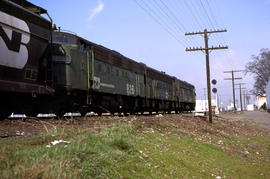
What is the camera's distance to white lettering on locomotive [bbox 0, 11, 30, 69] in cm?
755

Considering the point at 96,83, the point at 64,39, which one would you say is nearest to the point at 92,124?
the point at 64,39

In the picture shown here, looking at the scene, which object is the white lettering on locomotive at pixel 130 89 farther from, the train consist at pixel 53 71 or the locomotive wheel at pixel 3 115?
the locomotive wheel at pixel 3 115

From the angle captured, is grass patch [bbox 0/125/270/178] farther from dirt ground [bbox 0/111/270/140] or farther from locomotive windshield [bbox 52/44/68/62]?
locomotive windshield [bbox 52/44/68/62]

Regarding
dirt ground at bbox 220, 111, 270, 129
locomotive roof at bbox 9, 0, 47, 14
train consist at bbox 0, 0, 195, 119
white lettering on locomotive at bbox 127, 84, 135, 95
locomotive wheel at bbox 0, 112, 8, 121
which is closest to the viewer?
train consist at bbox 0, 0, 195, 119

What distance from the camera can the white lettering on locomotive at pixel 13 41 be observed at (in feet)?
24.8

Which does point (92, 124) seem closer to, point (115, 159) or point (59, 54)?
point (115, 159)

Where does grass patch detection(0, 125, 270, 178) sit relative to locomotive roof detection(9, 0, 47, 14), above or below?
below

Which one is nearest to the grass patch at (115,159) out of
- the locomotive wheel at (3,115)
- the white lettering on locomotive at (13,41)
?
the white lettering on locomotive at (13,41)

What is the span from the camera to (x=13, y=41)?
26.0 feet

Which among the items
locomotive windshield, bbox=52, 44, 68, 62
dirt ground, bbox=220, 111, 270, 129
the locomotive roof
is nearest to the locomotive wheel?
locomotive windshield, bbox=52, 44, 68, 62

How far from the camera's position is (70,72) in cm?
1145

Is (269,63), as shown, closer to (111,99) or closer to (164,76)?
(164,76)

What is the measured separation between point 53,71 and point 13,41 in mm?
3067

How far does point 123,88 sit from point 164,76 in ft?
37.4
